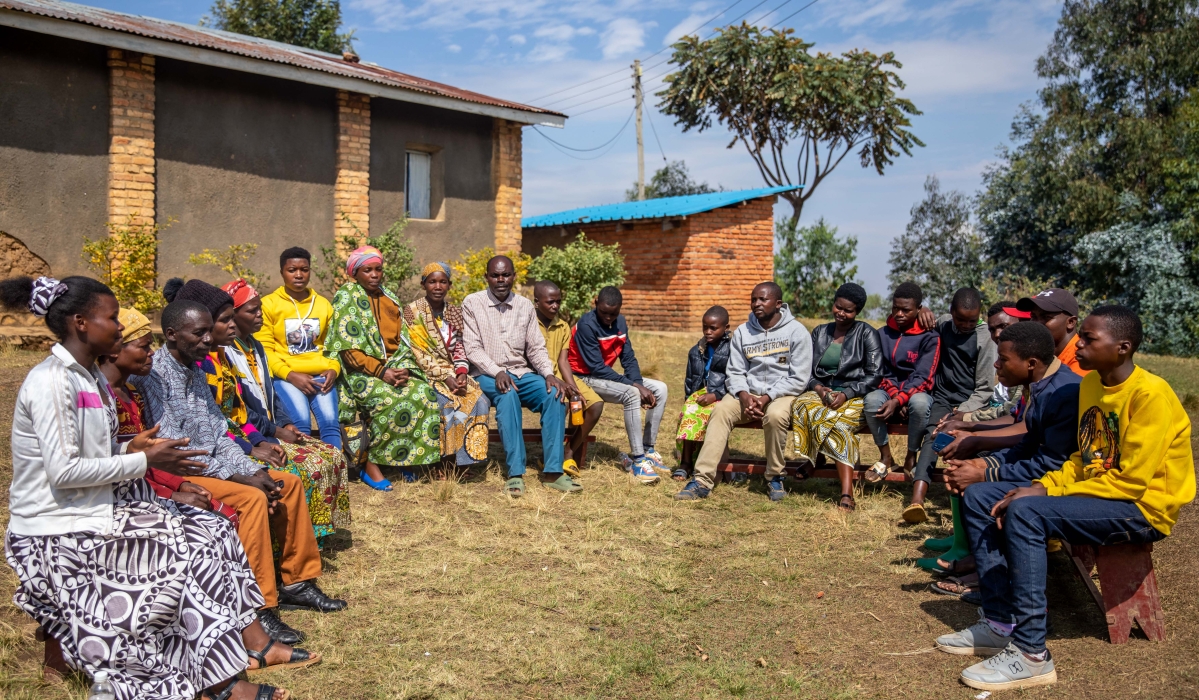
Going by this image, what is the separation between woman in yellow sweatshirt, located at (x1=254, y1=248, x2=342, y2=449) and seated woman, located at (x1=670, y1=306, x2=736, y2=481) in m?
2.63

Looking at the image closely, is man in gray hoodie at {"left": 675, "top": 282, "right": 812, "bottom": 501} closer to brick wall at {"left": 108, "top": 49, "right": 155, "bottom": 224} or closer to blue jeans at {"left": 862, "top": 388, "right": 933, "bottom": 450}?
blue jeans at {"left": 862, "top": 388, "right": 933, "bottom": 450}

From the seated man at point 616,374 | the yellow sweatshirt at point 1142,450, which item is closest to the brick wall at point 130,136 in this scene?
the seated man at point 616,374

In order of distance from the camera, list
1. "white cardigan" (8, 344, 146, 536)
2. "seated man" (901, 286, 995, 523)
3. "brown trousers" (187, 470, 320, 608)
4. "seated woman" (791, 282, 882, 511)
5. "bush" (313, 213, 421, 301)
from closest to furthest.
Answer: "white cardigan" (8, 344, 146, 536) → "brown trousers" (187, 470, 320, 608) → "seated man" (901, 286, 995, 523) → "seated woman" (791, 282, 882, 511) → "bush" (313, 213, 421, 301)

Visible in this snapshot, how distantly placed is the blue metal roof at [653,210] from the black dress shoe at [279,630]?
13.4m

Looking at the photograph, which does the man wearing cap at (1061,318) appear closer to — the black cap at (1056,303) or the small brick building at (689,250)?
the black cap at (1056,303)

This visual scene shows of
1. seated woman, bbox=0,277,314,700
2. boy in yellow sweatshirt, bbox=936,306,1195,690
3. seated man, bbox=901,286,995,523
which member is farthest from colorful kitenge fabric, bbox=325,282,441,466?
boy in yellow sweatshirt, bbox=936,306,1195,690

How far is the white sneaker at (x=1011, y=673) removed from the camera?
344 centimetres

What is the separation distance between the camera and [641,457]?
279 inches

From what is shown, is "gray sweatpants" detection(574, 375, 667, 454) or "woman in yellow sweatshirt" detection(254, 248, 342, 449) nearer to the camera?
"woman in yellow sweatshirt" detection(254, 248, 342, 449)

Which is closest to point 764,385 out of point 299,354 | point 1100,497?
point 1100,497

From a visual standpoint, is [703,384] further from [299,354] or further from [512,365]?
[299,354]

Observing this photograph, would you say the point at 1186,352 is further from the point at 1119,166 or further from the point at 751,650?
the point at 751,650

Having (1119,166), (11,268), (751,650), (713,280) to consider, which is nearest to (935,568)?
(751,650)

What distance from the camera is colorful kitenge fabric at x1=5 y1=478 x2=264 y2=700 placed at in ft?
10.1
